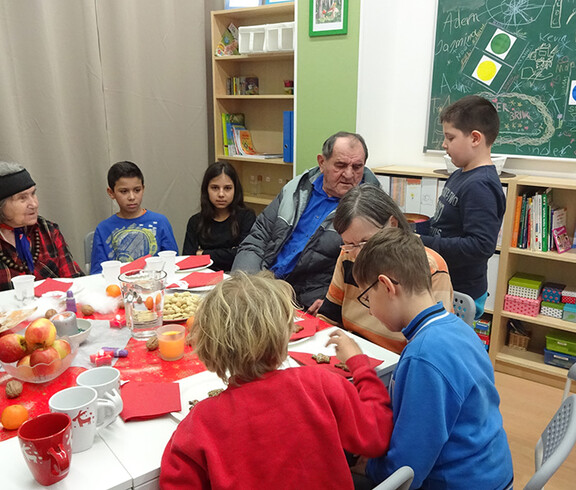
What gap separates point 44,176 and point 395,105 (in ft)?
7.63

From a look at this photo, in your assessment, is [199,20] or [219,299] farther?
[199,20]

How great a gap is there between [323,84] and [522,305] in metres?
1.81

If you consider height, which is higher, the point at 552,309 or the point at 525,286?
the point at 525,286

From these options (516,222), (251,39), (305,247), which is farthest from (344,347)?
(251,39)

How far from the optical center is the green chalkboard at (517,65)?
2684mm

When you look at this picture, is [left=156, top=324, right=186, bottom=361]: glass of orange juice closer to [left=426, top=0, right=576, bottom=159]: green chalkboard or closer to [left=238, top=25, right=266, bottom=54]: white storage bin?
[left=426, top=0, right=576, bottom=159]: green chalkboard

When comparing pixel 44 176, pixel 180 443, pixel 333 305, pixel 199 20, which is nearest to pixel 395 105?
pixel 199 20

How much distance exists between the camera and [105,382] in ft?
3.67

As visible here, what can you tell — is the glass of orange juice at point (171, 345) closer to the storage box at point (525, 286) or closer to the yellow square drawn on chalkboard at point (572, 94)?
the storage box at point (525, 286)

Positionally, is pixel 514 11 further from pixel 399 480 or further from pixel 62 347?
pixel 62 347

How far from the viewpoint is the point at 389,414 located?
42.0 inches

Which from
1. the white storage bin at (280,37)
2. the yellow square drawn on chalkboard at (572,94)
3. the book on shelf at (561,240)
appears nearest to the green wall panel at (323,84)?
the white storage bin at (280,37)

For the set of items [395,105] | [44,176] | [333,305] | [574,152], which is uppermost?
[395,105]

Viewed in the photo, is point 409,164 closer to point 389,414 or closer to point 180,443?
point 389,414
